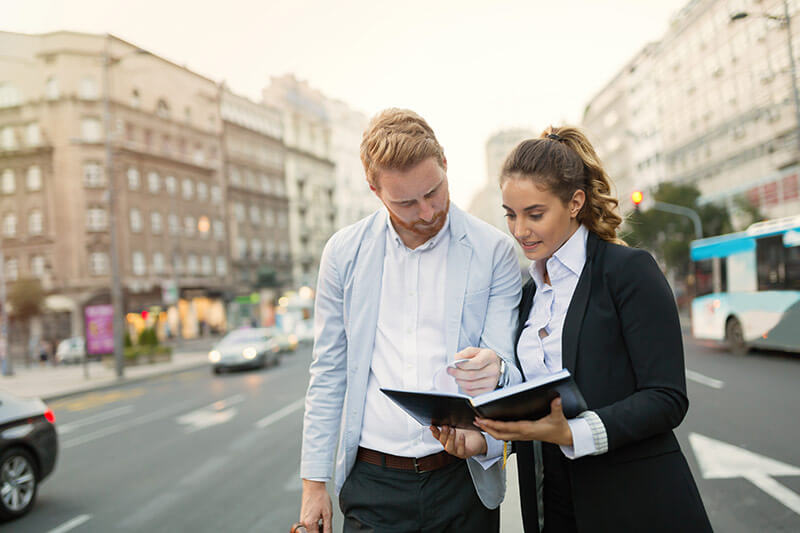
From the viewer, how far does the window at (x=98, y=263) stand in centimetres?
3756

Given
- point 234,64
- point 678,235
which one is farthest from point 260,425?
point 678,235

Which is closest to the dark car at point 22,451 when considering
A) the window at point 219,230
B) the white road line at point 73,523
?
the white road line at point 73,523

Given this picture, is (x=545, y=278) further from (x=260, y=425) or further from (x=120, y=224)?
(x=120, y=224)

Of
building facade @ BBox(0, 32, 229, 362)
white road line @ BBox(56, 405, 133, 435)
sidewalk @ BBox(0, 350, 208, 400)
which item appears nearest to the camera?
white road line @ BBox(56, 405, 133, 435)

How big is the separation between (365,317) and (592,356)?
81cm

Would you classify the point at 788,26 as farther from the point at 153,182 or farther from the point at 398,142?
the point at 153,182

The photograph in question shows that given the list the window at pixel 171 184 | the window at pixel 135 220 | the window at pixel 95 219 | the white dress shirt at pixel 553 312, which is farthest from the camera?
the window at pixel 171 184

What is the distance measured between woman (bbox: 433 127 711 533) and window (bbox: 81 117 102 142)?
4086 centimetres

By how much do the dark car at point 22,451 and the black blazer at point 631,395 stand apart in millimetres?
5860

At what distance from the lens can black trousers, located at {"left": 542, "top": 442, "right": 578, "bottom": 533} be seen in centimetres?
194

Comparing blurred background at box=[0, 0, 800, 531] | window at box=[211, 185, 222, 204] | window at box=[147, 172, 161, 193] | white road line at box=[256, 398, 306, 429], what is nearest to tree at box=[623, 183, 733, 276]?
blurred background at box=[0, 0, 800, 531]

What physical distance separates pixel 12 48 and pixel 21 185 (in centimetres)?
4038

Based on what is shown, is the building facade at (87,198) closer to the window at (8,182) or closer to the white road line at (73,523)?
the window at (8,182)

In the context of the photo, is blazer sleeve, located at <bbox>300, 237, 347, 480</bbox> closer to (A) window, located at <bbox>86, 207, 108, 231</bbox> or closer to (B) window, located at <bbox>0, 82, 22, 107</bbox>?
(B) window, located at <bbox>0, 82, 22, 107</bbox>
